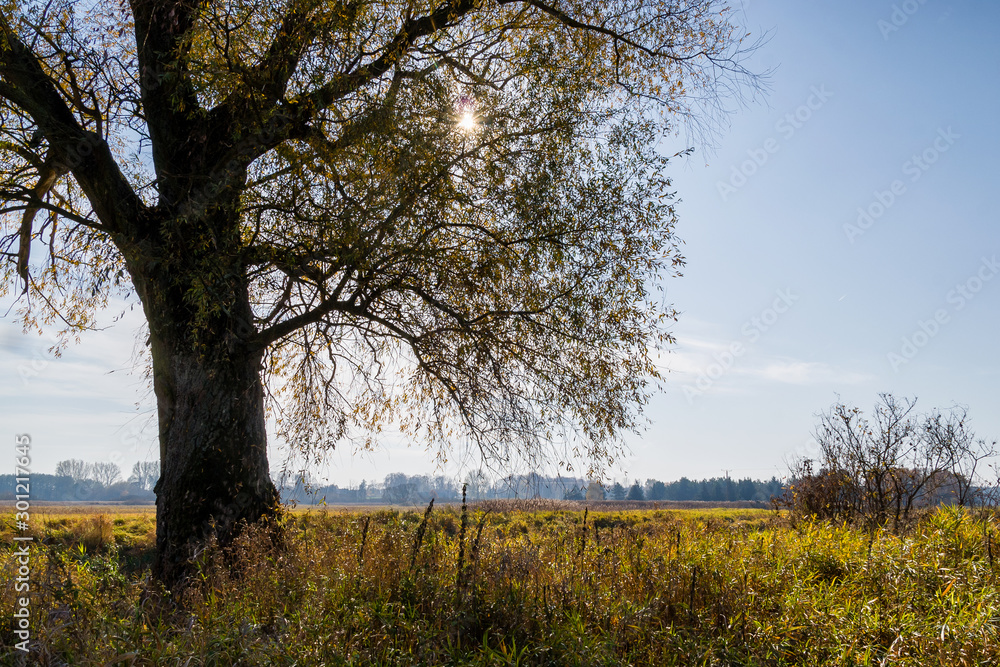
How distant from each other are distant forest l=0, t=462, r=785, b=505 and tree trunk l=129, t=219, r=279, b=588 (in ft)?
2.37

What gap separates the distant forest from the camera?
7410 millimetres

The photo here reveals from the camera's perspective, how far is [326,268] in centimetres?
761

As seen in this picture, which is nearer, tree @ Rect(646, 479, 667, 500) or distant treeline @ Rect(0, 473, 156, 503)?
distant treeline @ Rect(0, 473, 156, 503)

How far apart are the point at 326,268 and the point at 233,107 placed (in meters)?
2.10

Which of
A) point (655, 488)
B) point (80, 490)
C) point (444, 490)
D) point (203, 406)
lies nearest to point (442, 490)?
point (444, 490)

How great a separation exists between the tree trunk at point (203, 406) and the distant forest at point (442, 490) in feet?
2.37

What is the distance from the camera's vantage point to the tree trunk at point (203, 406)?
7262 millimetres

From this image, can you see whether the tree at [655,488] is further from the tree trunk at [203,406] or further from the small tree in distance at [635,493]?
the tree trunk at [203,406]

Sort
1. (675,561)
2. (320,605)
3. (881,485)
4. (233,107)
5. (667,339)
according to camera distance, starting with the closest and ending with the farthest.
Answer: (320,605) → (675,561) → (233,107) → (667,339) → (881,485)

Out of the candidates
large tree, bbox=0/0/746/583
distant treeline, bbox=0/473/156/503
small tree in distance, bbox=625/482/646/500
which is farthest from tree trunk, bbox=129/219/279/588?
distant treeline, bbox=0/473/156/503

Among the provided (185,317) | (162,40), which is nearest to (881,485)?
(185,317)

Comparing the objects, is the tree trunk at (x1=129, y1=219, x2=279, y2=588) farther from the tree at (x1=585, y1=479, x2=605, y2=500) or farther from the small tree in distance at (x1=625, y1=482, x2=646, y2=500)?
the small tree in distance at (x1=625, y1=482, x2=646, y2=500)

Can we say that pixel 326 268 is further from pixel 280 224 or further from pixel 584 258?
pixel 584 258

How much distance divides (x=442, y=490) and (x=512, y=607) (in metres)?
14.0
